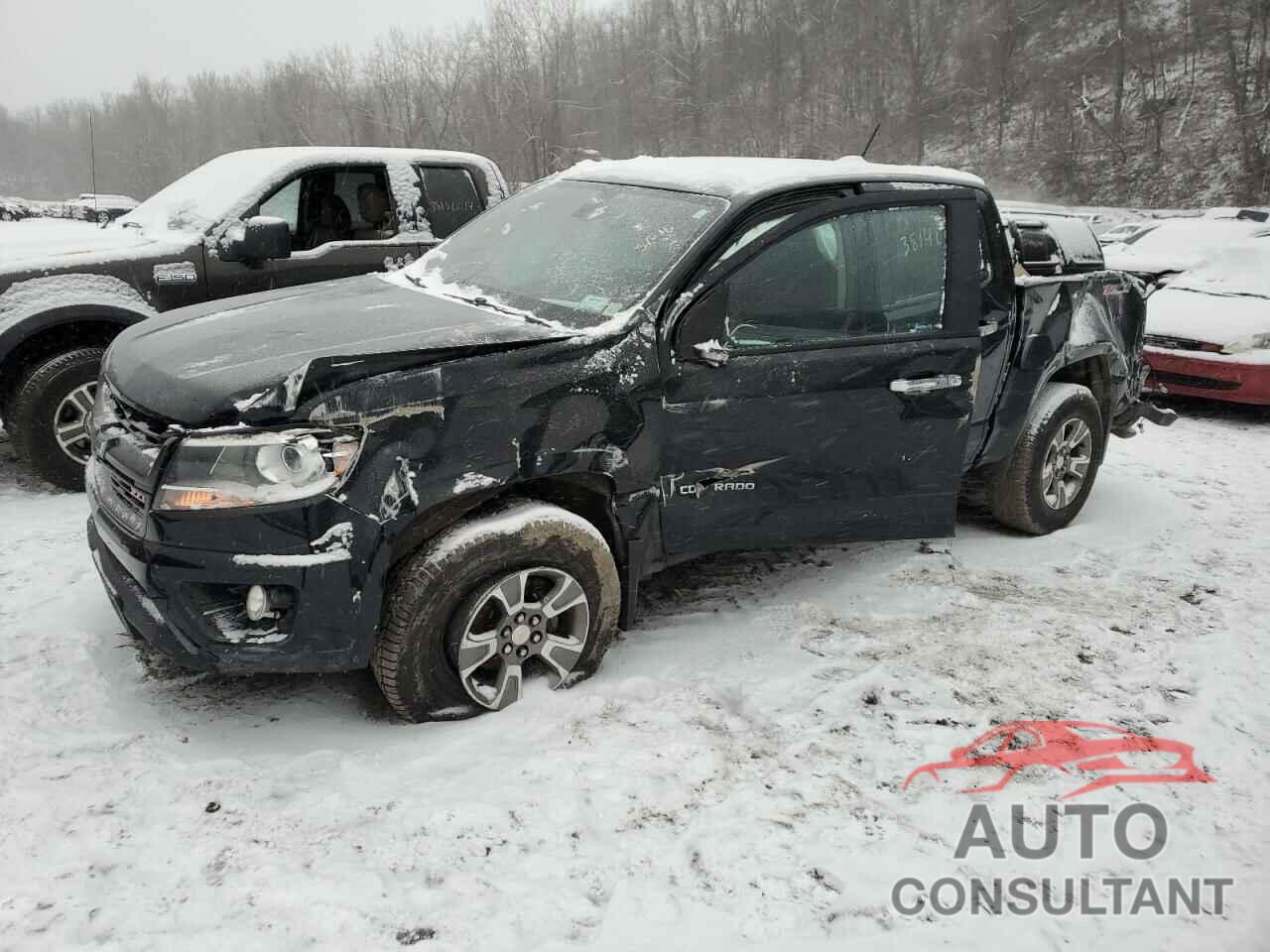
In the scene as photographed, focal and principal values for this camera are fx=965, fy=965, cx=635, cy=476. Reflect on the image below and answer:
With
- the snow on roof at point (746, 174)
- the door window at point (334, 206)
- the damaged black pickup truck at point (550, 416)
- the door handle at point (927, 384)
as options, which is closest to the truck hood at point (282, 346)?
the damaged black pickup truck at point (550, 416)

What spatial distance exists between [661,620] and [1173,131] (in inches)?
1743

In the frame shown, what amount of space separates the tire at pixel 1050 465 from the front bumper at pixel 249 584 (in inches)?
137

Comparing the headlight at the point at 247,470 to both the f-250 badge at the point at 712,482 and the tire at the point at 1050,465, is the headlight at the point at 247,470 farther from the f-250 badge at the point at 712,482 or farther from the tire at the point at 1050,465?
the tire at the point at 1050,465

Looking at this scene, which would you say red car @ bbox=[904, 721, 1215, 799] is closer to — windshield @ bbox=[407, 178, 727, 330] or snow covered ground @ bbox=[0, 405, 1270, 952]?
snow covered ground @ bbox=[0, 405, 1270, 952]

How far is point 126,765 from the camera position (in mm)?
2996

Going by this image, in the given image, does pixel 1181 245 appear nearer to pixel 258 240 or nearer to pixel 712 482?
pixel 712 482

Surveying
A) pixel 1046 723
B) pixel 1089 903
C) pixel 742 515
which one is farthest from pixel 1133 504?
pixel 1089 903

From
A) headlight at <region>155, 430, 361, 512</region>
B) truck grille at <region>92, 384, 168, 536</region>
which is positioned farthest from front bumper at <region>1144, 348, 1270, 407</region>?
truck grille at <region>92, 384, 168, 536</region>

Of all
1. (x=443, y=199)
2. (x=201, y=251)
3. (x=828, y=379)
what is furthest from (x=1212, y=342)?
(x=201, y=251)

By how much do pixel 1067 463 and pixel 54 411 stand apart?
5.48 metres

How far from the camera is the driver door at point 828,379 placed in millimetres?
3502

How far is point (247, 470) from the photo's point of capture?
281cm

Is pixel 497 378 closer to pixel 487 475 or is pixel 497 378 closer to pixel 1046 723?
pixel 487 475

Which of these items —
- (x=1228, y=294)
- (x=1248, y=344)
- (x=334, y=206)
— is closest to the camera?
(x=334, y=206)
